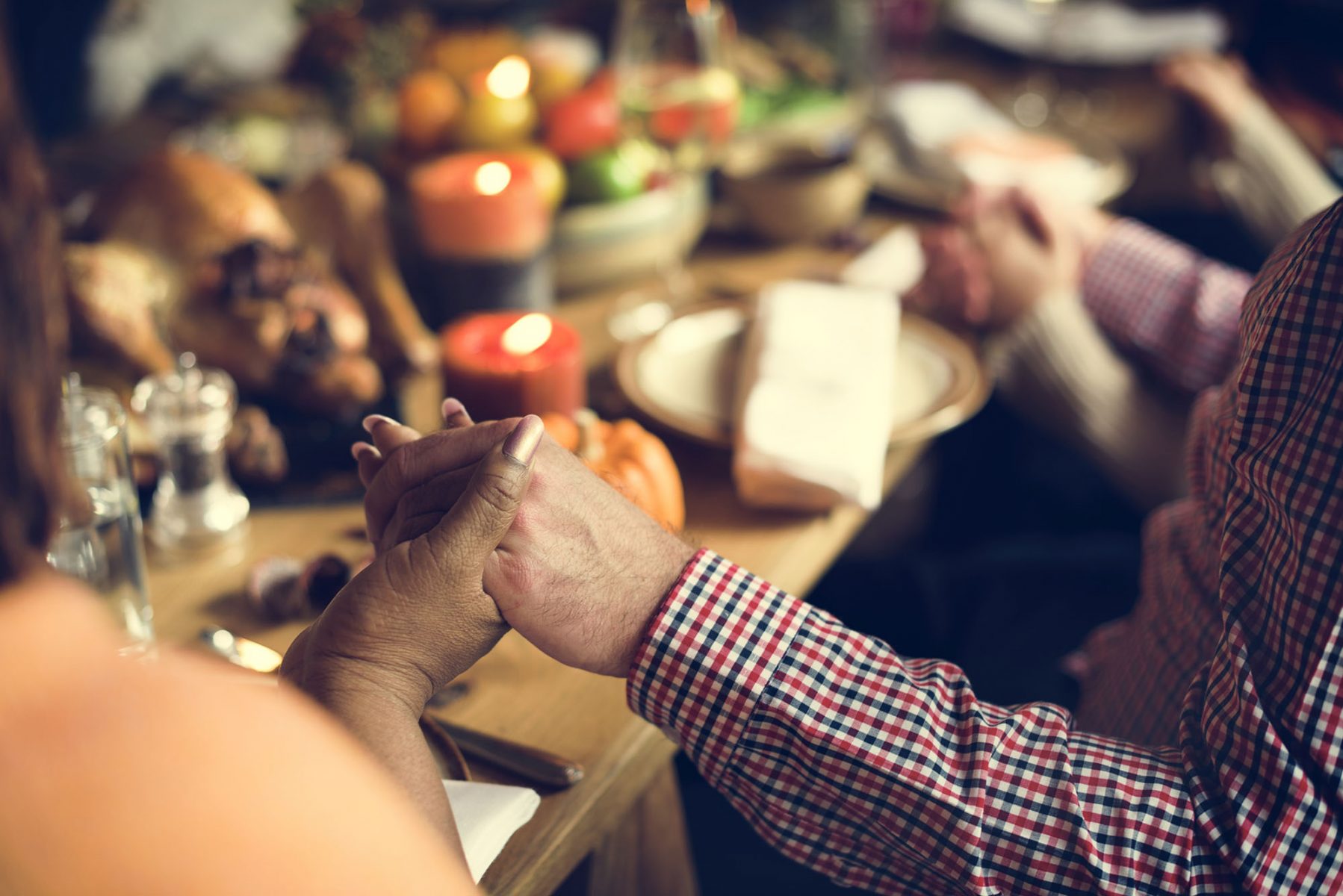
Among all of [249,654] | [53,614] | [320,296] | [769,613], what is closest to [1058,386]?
[769,613]

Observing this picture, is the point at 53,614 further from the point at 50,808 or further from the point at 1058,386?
the point at 1058,386

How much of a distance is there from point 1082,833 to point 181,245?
0.95m

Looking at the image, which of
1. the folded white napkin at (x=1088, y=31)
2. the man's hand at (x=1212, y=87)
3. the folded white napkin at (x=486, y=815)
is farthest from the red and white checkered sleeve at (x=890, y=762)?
the folded white napkin at (x=1088, y=31)

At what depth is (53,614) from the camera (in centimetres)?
35

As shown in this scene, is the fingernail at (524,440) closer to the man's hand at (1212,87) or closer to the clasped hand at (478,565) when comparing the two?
the clasped hand at (478,565)

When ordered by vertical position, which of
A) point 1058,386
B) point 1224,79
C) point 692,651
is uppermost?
point 1224,79

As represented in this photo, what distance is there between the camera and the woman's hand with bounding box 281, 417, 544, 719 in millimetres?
614

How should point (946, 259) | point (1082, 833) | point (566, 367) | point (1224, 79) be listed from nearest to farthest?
point (1082, 833) → point (566, 367) → point (946, 259) → point (1224, 79)

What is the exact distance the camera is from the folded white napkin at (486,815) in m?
0.61

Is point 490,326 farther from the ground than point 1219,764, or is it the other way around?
point 490,326

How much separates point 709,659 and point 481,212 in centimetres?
65

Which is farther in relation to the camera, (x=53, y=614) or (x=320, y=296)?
(x=320, y=296)

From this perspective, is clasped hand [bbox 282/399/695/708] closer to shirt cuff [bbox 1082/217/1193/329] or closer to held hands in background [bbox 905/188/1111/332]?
held hands in background [bbox 905/188/1111/332]

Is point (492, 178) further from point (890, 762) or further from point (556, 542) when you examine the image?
point (890, 762)
